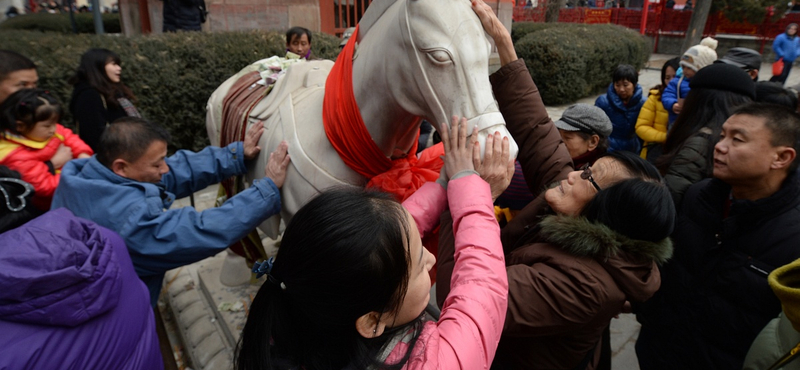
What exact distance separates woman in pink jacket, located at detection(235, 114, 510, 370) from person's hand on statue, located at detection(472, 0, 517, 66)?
80 centimetres

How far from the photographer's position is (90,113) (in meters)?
3.25

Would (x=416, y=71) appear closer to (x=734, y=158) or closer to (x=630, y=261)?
(x=630, y=261)

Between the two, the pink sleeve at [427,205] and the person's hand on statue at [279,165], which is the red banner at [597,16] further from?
the pink sleeve at [427,205]

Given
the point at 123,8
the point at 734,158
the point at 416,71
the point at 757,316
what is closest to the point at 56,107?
the point at 416,71

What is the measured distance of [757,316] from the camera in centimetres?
163

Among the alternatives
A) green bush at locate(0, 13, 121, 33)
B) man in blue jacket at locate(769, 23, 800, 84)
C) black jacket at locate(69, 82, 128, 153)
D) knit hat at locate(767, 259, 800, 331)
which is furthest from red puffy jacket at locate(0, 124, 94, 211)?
man in blue jacket at locate(769, 23, 800, 84)

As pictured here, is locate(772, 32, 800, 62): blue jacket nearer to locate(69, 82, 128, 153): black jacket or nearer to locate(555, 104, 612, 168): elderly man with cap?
locate(555, 104, 612, 168): elderly man with cap

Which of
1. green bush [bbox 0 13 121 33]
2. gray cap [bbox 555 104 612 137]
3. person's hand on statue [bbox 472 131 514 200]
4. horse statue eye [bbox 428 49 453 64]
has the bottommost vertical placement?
gray cap [bbox 555 104 612 137]

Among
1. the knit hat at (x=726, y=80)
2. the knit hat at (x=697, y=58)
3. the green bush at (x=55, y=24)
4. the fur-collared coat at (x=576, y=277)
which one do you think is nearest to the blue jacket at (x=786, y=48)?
the knit hat at (x=697, y=58)

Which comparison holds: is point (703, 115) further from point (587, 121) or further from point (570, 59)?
point (570, 59)

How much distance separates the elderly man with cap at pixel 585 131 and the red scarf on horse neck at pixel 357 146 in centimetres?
109

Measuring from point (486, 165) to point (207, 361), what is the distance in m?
2.20

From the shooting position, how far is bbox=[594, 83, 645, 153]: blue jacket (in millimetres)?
4258

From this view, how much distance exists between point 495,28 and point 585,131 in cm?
123
